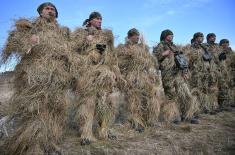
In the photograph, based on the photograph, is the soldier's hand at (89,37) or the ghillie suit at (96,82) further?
the soldier's hand at (89,37)

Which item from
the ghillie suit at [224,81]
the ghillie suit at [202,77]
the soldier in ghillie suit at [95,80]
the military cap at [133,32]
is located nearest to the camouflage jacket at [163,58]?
the military cap at [133,32]

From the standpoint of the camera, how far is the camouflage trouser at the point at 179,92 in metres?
7.21

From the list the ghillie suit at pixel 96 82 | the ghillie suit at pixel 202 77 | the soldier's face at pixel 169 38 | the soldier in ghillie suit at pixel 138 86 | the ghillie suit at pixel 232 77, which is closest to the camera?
the ghillie suit at pixel 96 82

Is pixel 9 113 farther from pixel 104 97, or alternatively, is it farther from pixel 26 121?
pixel 104 97

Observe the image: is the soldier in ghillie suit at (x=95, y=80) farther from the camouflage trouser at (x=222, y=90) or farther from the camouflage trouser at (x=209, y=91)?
the camouflage trouser at (x=222, y=90)

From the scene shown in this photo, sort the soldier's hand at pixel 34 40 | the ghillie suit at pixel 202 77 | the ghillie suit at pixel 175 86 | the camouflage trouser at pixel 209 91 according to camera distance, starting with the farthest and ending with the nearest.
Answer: the camouflage trouser at pixel 209 91, the ghillie suit at pixel 202 77, the ghillie suit at pixel 175 86, the soldier's hand at pixel 34 40

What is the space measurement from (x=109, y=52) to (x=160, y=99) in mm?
1922

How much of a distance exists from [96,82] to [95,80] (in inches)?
2.1

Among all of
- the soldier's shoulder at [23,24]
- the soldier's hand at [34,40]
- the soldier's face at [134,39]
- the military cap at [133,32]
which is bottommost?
the soldier's hand at [34,40]

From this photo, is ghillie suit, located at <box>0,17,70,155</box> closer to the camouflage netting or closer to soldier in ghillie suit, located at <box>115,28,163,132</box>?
the camouflage netting

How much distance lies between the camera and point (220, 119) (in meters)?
7.82

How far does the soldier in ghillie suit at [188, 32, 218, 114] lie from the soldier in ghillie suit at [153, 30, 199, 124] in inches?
40.6

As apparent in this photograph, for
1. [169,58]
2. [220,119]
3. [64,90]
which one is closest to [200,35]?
[169,58]

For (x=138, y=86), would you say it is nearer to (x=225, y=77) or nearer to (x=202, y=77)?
(x=202, y=77)
